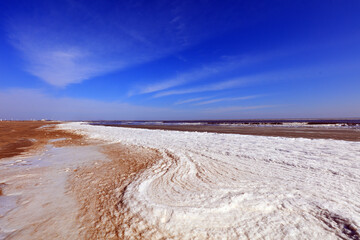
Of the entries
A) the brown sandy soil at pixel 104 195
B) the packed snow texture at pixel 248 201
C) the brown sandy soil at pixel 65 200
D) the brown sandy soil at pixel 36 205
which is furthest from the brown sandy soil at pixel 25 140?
the packed snow texture at pixel 248 201

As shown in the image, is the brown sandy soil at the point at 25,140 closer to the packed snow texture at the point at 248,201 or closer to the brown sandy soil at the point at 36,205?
the brown sandy soil at the point at 36,205

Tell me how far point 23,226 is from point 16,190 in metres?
1.84

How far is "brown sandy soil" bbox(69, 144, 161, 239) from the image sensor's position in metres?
2.42

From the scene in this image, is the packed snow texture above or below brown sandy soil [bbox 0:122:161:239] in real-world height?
above

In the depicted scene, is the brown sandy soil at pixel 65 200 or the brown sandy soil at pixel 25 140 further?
the brown sandy soil at pixel 25 140

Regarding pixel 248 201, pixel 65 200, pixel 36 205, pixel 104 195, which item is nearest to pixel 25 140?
pixel 36 205

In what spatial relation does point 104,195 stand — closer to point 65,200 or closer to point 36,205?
point 65,200

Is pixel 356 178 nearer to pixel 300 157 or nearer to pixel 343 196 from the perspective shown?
pixel 343 196

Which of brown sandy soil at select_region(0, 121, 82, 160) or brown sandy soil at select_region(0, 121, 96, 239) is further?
brown sandy soil at select_region(0, 121, 82, 160)

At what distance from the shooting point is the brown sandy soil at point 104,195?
2420 millimetres

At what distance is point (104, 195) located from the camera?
3.51m

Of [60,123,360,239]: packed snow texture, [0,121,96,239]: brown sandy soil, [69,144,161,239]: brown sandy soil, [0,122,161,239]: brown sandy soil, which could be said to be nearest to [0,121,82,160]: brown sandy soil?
[0,122,161,239]: brown sandy soil

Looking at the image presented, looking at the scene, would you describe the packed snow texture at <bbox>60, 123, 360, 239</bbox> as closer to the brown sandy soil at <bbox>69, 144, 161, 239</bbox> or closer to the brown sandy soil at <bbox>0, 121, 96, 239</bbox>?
the brown sandy soil at <bbox>69, 144, 161, 239</bbox>

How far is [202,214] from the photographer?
272 centimetres
